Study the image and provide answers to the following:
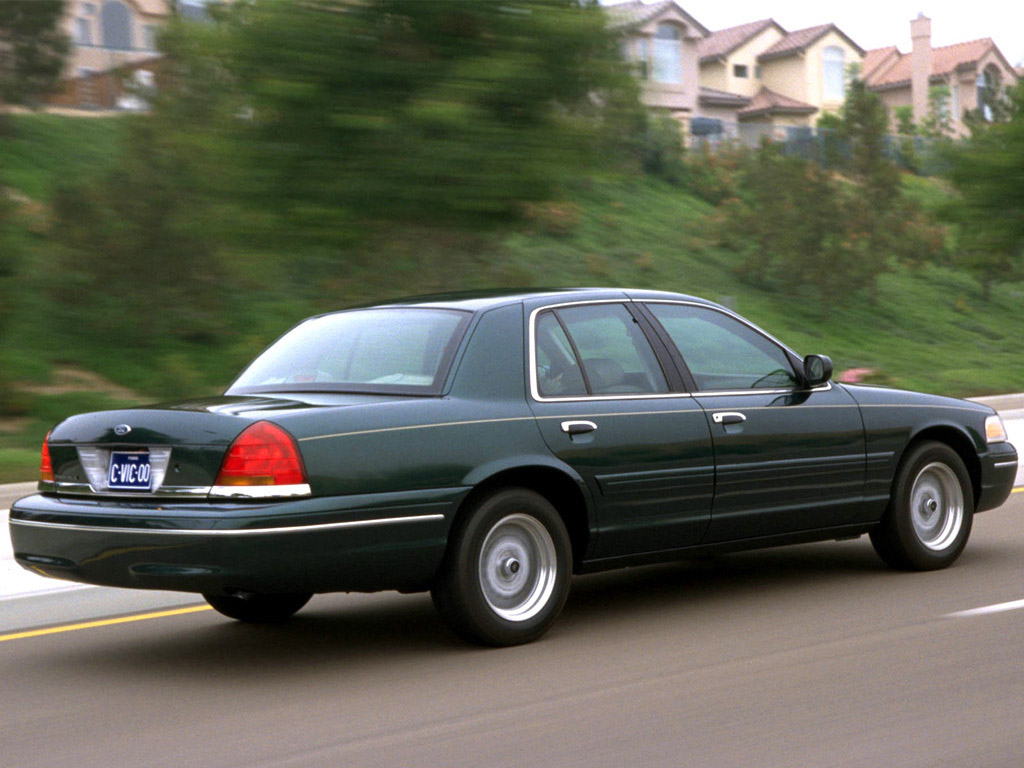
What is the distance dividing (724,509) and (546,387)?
1.20m

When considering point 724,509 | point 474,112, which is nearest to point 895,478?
point 724,509

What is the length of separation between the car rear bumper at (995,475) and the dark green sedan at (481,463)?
599 millimetres

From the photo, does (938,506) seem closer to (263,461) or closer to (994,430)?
(994,430)

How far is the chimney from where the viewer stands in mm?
83938

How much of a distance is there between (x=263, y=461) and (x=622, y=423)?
1890 millimetres

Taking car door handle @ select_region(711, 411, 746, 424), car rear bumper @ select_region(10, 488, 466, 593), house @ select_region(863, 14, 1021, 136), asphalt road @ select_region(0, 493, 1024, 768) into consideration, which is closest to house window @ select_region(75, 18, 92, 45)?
asphalt road @ select_region(0, 493, 1024, 768)

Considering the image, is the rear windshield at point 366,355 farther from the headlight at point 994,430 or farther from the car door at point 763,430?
the headlight at point 994,430

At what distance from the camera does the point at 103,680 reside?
6.66 metres

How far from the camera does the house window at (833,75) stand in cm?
8156

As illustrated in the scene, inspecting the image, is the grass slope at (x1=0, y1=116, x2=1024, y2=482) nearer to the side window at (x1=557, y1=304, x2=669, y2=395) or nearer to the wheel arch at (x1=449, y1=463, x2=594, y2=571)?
the side window at (x1=557, y1=304, x2=669, y2=395)

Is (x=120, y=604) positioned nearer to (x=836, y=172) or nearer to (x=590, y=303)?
(x=590, y=303)

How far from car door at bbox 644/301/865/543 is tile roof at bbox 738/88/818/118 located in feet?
234

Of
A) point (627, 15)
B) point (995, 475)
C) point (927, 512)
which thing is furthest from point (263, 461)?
point (627, 15)

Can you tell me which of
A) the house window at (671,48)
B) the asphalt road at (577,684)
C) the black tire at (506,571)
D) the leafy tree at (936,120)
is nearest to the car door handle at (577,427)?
the black tire at (506,571)
